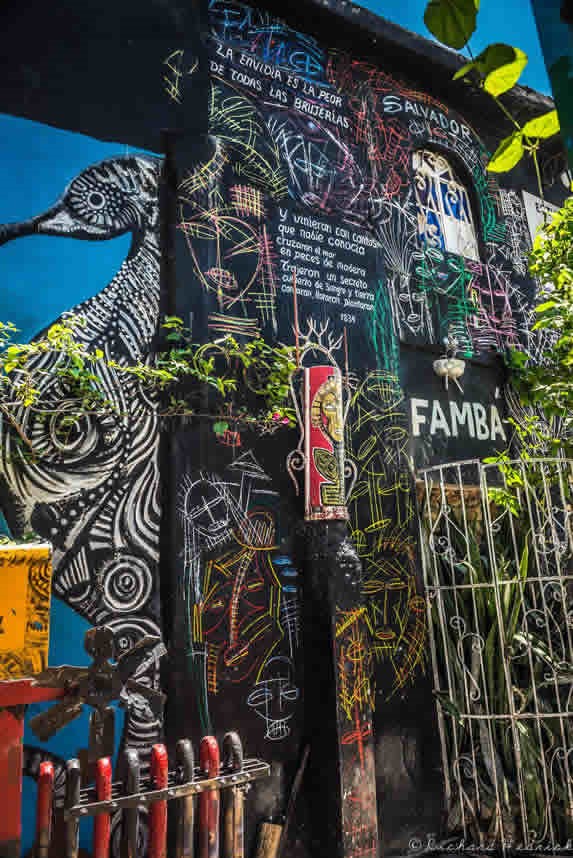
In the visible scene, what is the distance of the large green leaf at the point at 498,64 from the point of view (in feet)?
3.83

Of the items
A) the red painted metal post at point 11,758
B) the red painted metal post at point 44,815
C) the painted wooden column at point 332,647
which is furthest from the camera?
the painted wooden column at point 332,647

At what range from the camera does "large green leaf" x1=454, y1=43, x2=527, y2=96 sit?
117 cm

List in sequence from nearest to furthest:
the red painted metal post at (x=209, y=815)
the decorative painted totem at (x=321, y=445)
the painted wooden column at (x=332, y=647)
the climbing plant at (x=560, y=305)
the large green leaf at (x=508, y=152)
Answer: the large green leaf at (x=508, y=152), the red painted metal post at (x=209, y=815), the painted wooden column at (x=332, y=647), the decorative painted totem at (x=321, y=445), the climbing plant at (x=560, y=305)

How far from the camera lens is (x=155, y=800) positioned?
240 centimetres

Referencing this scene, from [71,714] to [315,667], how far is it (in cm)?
262

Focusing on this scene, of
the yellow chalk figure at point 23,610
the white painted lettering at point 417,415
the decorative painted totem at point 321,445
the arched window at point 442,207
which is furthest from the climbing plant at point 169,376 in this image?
the arched window at point 442,207

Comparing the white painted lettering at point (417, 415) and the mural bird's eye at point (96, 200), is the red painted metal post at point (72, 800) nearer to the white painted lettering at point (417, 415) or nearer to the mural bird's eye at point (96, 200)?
the mural bird's eye at point (96, 200)

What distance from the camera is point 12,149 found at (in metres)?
4.31

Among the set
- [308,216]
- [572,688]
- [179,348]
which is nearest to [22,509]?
[179,348]

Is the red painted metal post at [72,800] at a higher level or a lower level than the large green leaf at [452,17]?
lower

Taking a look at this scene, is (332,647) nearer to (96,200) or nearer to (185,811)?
(185,811)

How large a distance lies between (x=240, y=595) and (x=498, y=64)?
3.84 metres

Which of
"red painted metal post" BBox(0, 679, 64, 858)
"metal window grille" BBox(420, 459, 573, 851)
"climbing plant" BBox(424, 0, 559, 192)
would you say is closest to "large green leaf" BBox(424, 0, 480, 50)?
"climbing plant" BBox(424, 0, 559, 192)

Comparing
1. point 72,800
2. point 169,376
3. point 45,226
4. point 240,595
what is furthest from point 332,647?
point 45,226
